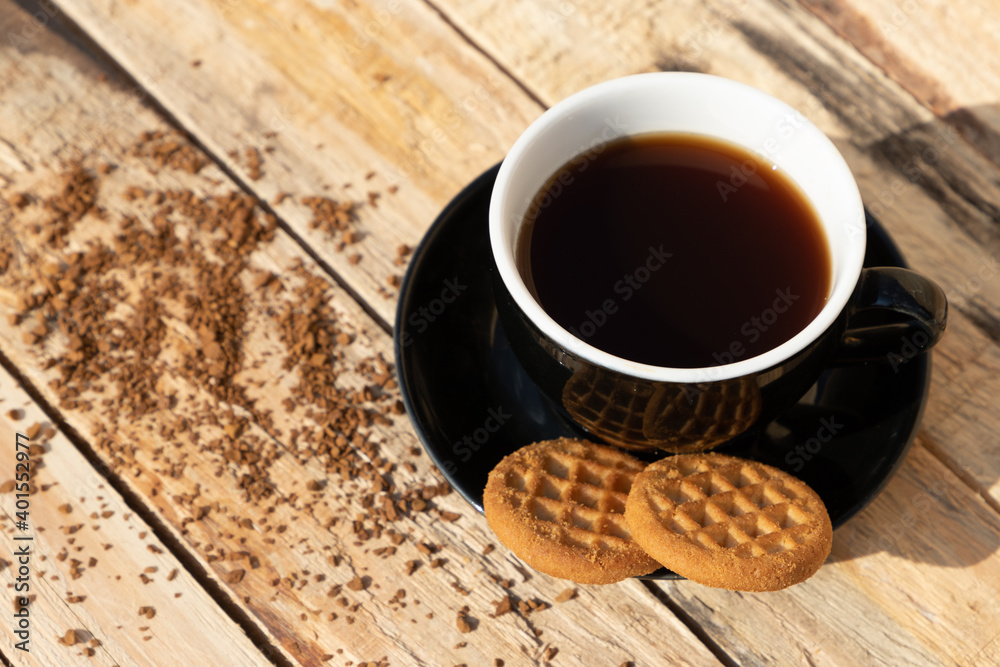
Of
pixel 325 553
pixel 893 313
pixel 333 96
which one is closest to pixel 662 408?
pixel 893 313

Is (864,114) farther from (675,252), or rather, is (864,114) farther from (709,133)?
(675,252)

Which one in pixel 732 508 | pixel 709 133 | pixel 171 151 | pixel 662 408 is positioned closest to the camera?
pixel 662 408

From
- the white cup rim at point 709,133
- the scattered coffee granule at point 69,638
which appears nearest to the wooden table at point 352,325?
the scattered coffee granule at point 69,638

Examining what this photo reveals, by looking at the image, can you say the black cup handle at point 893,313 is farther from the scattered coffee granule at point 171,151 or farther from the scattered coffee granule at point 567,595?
the scattered coffee granule at point 171,151

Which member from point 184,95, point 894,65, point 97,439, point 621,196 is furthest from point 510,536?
point 894,65

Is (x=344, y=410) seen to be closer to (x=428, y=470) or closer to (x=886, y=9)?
(x=428, y=470)

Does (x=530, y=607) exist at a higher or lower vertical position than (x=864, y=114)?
lower
